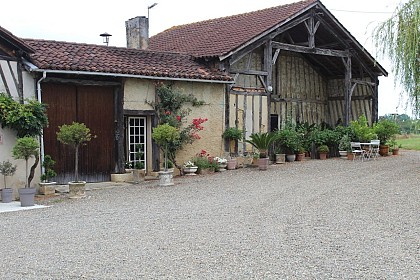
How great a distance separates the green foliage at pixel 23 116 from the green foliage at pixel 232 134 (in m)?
6.23

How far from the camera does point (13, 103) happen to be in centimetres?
1099

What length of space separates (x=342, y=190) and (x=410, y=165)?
6149mm

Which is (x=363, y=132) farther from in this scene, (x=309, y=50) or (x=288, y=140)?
(x=309, y=50)

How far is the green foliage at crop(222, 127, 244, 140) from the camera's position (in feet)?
52.1

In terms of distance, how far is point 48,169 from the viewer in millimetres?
11898

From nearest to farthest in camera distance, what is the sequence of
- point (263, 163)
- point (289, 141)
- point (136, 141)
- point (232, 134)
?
point (136, 141) < point (263, 163) < point (232, 134) < point (289, 141)

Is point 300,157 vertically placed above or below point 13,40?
below

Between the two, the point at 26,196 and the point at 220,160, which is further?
the point at 220,160

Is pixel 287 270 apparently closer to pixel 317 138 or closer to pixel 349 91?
pixel 317 138

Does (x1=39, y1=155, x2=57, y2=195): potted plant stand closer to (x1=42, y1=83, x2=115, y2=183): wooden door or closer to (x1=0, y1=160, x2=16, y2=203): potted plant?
(x1=42, y1=83, x2=115, y2=183): wooden door

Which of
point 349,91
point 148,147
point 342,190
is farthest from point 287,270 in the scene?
point 349,91

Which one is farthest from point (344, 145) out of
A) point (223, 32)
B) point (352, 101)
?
point (223, 32)

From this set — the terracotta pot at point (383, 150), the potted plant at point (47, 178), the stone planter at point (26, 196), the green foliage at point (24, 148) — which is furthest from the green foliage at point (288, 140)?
the stone planter at point (26, 196)

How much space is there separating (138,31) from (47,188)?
8556 millimetres
